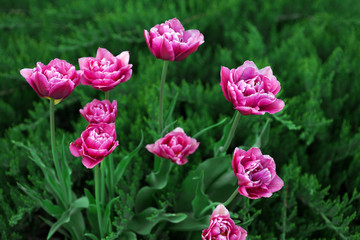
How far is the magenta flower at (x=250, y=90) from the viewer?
2.27 feet

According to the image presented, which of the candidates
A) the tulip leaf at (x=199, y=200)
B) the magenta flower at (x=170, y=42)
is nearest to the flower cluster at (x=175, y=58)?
the magenta flower at (x=170, y=42)

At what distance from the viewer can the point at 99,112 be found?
747mm

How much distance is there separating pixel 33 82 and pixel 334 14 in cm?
176

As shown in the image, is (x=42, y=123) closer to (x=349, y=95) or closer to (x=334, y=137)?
(x=334, y=137)

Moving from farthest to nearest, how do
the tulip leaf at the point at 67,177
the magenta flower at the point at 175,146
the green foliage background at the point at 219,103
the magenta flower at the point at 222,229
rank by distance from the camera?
the green foliage background at the point at 219,103
the tulip leaf at the point at 67,177
the magenta flower at the point at 175,146
the magenta flower at the point at 222,229

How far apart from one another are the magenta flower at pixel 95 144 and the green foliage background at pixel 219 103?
0.30m

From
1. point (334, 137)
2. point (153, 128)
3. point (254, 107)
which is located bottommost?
point (334, 137)

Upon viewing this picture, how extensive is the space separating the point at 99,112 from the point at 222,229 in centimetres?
32

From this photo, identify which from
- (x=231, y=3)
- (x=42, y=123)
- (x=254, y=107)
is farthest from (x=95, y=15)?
(x=254, y=107)

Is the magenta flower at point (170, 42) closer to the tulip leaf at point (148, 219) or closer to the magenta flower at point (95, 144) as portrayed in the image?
the magenta flower at point (95, 144)

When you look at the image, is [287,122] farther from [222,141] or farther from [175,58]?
[175,58]

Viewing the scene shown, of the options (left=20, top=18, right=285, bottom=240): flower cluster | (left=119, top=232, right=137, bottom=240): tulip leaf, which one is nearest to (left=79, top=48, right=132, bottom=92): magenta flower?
(left=20, top=18, right=285, bottom=240): flower cluster

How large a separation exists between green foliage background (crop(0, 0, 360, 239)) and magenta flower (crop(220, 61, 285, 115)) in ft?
0.89

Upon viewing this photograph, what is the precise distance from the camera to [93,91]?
1474 millimetres
